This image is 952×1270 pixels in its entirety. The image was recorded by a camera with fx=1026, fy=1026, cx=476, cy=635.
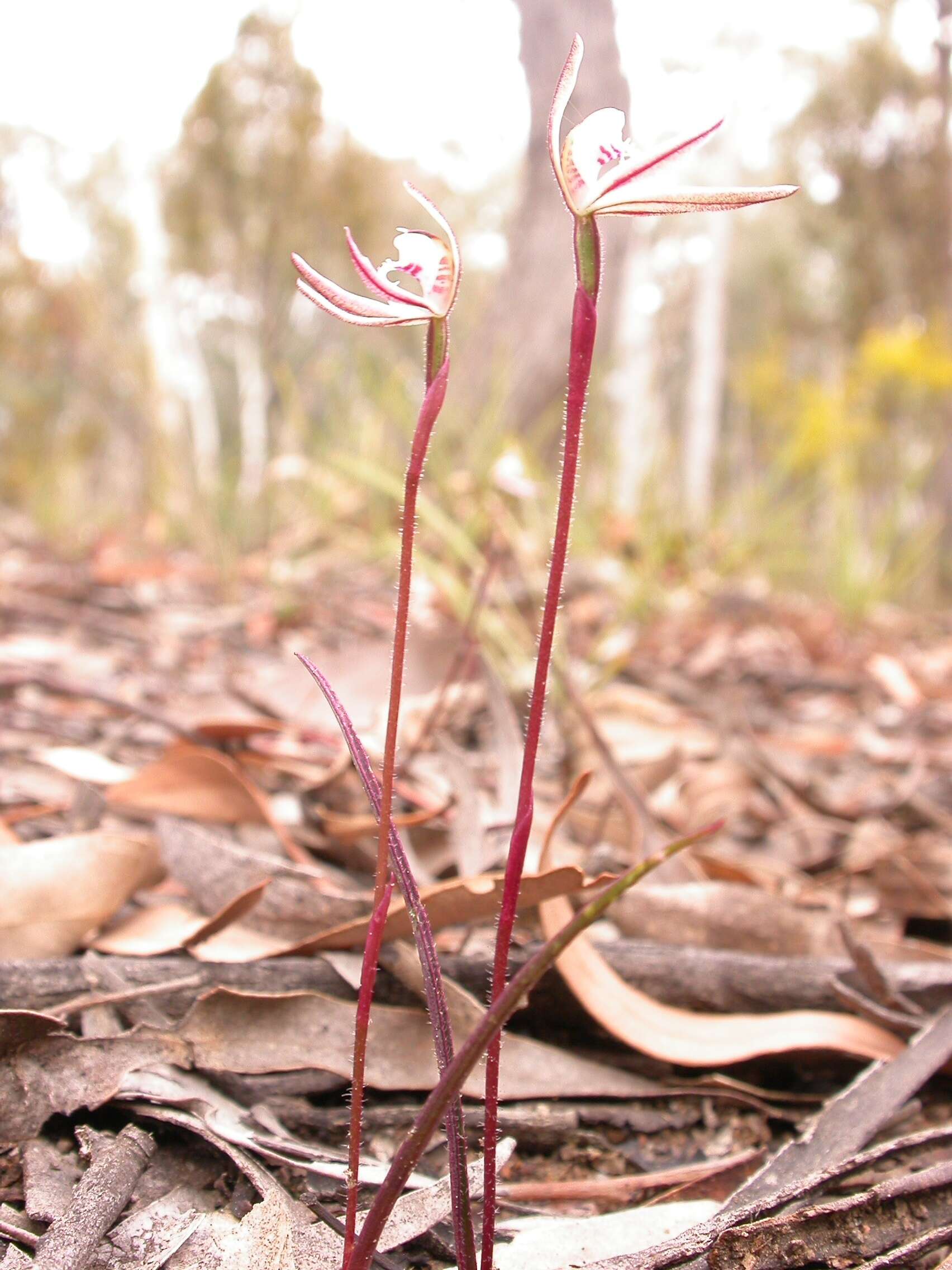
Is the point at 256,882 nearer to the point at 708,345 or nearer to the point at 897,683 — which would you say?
the point at 897,683

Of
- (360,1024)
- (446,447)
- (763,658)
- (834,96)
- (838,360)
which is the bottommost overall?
(763,658)

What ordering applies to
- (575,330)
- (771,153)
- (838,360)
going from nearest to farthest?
(575,330)
(838,360)
(771,153)

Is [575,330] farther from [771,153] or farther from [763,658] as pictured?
[771,153]

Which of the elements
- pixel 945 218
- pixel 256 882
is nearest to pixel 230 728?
pixel 256 882

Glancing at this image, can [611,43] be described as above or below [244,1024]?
above

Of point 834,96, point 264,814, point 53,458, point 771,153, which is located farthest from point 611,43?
point 771,153

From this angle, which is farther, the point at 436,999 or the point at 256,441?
the point at 256,441

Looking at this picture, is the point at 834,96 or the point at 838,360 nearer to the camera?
the point at 834,96
